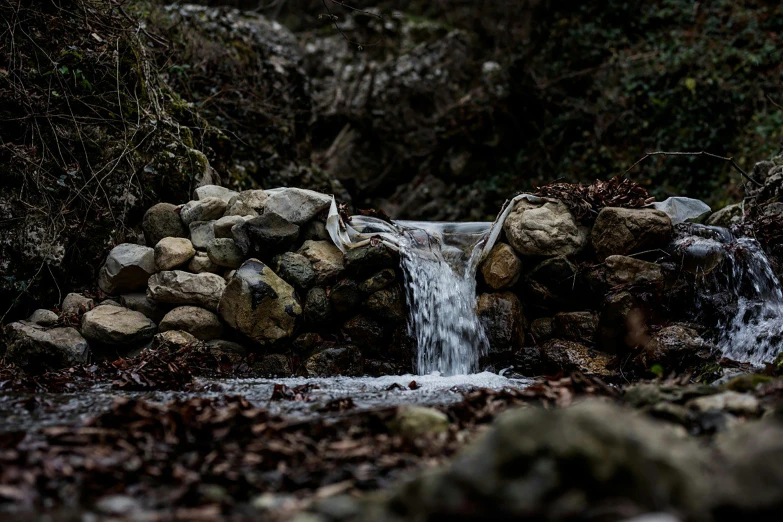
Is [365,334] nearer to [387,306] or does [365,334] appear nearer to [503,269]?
[387,306]

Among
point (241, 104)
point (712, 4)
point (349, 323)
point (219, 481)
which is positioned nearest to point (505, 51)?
point (712, 4)

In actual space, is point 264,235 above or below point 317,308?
above

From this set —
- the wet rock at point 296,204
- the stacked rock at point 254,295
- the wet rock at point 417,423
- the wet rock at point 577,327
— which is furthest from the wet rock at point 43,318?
the wet rock at point 577,327

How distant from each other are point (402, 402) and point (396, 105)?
9.04 meters

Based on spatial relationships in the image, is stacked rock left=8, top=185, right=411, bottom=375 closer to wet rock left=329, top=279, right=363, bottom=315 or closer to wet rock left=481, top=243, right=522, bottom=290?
wet rock left=329, top=279, right=363, bottom=315

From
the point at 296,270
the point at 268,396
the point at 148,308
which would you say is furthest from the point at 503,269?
the point at 148,308

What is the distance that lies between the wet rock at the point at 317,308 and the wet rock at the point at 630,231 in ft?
8.37

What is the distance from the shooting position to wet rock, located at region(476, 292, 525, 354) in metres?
5.24

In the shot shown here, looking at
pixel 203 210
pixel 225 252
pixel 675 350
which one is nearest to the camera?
pixel 675 350

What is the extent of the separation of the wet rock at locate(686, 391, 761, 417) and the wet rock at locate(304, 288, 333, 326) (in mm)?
3151

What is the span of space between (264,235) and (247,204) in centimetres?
56

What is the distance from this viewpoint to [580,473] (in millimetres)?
1495

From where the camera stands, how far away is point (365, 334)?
16.8ft

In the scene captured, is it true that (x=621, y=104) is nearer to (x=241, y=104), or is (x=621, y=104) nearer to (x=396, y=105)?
(x=396, y=105)
